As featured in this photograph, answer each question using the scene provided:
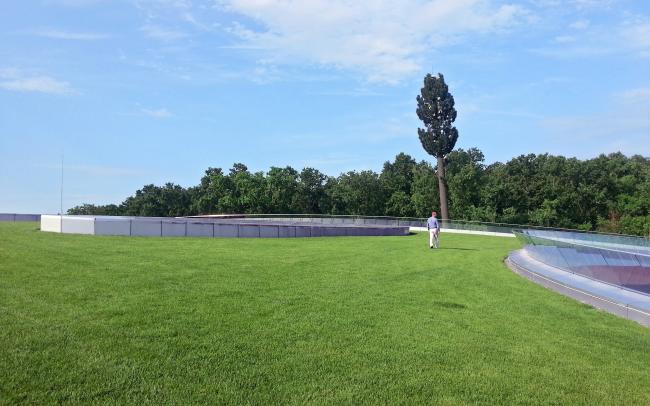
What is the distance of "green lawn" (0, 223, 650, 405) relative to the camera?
19.3 ft

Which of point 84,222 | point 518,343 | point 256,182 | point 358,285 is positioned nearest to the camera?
point 518,343

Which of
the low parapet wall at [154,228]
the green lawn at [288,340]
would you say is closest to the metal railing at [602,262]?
the green lawn at [288,340]

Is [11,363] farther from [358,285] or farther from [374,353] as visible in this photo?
[358,285]

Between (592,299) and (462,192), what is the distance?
221 ft

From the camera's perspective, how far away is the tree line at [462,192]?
75.3 metres

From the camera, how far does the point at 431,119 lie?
225 feet

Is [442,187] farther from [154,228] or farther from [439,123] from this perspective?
[154,228]

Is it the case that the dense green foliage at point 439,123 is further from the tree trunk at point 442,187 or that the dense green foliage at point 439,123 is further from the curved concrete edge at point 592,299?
the curved concrete edge at point 592,299

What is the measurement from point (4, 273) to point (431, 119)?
62935mm

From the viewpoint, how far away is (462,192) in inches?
3083

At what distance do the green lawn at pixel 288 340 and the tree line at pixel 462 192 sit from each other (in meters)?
62.4

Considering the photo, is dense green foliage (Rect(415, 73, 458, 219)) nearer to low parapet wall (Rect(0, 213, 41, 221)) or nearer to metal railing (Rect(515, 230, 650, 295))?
low parapet wall (Rect(0, 213, 41, 221))

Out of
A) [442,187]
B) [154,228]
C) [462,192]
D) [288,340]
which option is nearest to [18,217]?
[154,228]

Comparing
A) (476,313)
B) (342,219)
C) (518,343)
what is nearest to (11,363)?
(518,343)
